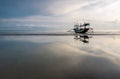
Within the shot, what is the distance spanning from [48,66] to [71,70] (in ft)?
8.23

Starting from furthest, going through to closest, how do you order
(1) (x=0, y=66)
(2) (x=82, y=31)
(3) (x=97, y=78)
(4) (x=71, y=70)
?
(2) (x=82, y=31) < (1) (x=0, y=66) < (4) (x=71, y=70) < (3) (x=97, y=78)

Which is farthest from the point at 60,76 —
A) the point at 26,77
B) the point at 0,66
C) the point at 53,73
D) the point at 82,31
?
the point at 82,31

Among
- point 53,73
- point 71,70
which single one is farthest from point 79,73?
point 53,73

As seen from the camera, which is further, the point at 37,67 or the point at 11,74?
the point at 37,67

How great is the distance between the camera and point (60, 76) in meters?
13.4

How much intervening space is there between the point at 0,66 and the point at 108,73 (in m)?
9.04

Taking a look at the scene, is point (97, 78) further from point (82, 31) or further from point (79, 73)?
point (82, 31)

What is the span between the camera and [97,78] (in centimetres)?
1282

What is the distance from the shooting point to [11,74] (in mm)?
13555

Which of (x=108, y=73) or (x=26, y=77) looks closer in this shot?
(x=26, y=77)

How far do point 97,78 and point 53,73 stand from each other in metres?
3.38

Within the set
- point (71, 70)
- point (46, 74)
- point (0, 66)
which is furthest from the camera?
point (0, 66)

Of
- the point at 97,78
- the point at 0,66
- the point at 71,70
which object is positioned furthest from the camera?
the point at 0,66

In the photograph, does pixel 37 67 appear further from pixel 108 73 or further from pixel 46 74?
pixel 108 73
